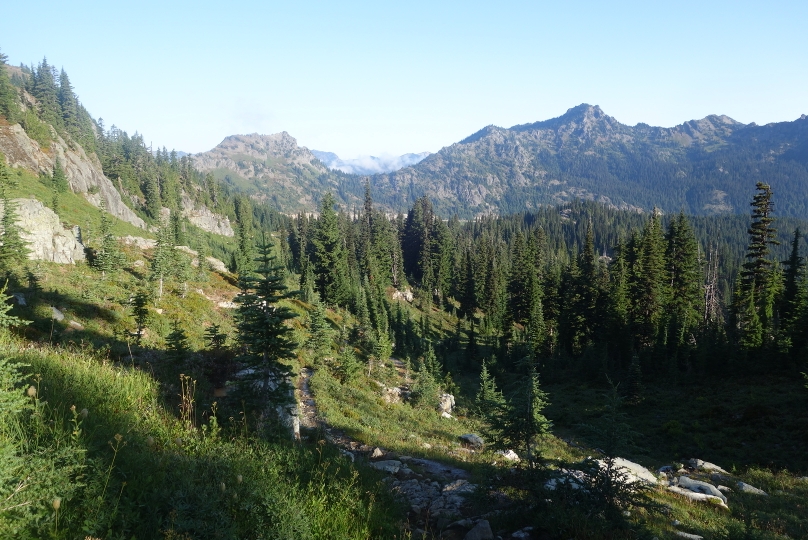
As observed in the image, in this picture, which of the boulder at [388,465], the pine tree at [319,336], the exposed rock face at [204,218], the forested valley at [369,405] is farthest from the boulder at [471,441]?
the exposed rock face at [204,218]

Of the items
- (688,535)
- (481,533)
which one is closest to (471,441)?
(688,535)

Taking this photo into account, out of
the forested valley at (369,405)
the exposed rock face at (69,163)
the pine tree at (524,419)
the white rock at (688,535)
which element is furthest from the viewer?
the exposed rock face at (69,163)

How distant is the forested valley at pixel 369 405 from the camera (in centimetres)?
464

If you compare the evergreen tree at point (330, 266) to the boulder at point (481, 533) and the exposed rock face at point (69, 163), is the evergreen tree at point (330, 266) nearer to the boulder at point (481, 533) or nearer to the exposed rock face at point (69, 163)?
the exposed rock face at point (69, 163)

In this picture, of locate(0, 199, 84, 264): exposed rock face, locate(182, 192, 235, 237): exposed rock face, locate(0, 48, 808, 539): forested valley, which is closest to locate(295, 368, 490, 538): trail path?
locate(0, 48, 808, 539): forested valley

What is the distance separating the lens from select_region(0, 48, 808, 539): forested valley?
464cm

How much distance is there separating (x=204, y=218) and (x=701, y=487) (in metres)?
141

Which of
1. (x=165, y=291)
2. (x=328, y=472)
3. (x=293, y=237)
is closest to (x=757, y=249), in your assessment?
(x=328, y=472)

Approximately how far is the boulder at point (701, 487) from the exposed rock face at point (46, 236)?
3973 centimetres

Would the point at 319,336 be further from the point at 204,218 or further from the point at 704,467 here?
the point at 204,218

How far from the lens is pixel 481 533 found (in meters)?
6.71

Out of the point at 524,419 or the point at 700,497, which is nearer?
the point at 524,419

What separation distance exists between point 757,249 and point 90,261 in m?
57.9

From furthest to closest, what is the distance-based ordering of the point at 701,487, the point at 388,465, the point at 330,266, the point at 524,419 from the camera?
1. the point at 330,266
2. the point at 701,487
3. the point at 388,465
4. the point at 524,419
